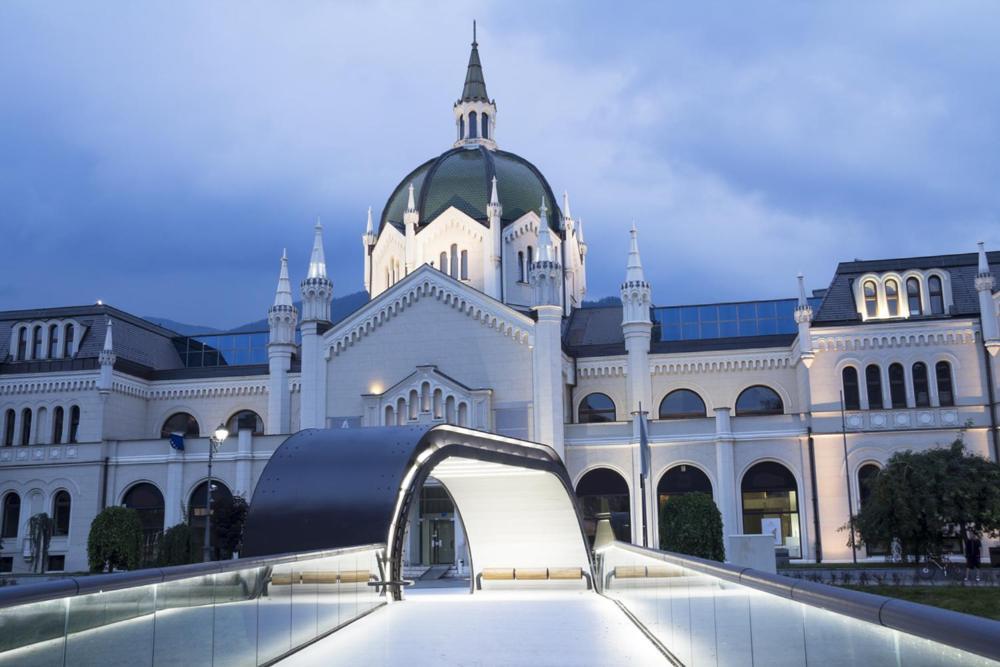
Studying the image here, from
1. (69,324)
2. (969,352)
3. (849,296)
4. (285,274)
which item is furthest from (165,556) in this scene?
(969,352)

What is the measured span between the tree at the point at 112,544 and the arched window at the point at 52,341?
60.0 feet

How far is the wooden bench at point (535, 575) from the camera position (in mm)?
25031

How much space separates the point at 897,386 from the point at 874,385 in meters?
1.09

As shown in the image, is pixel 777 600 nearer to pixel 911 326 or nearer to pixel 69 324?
pixel 911 326

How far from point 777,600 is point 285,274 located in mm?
53516

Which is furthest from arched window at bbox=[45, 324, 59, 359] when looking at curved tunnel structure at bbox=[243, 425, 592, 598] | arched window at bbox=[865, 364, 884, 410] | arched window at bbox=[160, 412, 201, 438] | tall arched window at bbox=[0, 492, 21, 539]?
arched window at bbox=[865, 364, 884, 410]

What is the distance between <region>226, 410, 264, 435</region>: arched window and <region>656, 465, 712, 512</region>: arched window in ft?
84.4

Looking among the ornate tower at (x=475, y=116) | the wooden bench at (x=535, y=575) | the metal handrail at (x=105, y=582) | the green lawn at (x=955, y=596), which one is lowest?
the green lawn at (x=955, y=596)

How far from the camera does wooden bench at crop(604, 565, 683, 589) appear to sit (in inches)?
536

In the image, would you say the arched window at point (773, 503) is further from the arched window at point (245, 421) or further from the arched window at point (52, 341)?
the arched window at point (52, 341)

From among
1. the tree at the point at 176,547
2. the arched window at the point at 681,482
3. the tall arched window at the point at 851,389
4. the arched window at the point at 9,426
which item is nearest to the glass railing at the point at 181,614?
the tree at the point at 176,547

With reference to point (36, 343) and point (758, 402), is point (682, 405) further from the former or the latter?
point (36, 343)

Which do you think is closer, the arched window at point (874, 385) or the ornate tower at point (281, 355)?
the arched window at point (874, 385)

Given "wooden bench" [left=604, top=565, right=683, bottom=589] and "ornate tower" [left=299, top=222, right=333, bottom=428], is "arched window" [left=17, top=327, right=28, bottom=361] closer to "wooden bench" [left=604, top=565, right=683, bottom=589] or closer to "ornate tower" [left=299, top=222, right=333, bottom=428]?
"ornate tower" [left=299, top=222, right=333, bottom=428]
